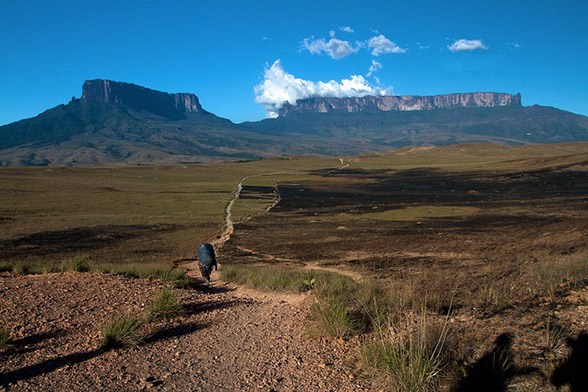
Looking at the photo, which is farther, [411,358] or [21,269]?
[21,269]

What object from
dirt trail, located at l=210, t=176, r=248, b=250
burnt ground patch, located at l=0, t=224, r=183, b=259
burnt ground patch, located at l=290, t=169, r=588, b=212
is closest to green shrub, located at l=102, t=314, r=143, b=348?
dirt trail, located at l=210, t=176, r=248, b=250

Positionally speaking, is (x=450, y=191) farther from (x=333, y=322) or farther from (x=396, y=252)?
(x=333, y=322)

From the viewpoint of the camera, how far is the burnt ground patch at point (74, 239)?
95.9 ft

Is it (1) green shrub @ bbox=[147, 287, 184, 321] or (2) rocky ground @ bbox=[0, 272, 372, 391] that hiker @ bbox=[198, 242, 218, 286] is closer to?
(2) rocky ground @ bbox=[0, 272, 372, 391]

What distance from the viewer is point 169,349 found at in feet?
26.1

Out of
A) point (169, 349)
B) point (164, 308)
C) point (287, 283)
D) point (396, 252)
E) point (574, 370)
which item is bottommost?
point (396, 252)

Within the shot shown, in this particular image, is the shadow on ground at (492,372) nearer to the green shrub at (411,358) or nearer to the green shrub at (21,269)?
the green shrub at (411,358)

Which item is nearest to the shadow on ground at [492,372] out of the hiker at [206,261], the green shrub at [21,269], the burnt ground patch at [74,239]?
the hiker at [206,261]

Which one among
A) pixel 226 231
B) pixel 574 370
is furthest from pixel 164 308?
pixel 226 231

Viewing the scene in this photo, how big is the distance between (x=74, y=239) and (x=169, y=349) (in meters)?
29.4

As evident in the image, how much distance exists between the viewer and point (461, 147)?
582 feet

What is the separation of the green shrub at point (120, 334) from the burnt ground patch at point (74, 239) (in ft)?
74.8

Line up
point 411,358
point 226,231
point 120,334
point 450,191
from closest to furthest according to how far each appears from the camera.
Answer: point 411,358 < point 120,334 < point 226,231 < point 450,191

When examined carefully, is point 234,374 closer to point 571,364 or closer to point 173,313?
point 173,313
